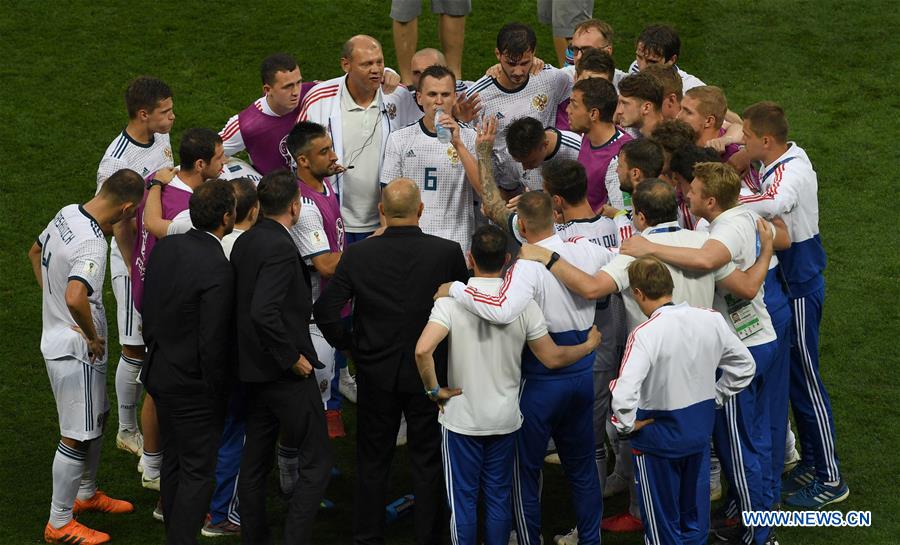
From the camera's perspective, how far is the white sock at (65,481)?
611cm

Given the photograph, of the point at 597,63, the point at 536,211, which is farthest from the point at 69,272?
the point at 597,63

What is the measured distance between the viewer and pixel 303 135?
6.33m

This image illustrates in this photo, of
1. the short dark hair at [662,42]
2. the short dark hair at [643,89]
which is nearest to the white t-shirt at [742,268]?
the short dark hair at [643,89]

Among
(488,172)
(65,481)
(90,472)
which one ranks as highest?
(488,172)

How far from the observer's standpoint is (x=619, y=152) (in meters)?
6.16

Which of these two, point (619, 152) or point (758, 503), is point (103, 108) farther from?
point (758, 503)

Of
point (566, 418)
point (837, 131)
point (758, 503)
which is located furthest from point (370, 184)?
point (837, 131)

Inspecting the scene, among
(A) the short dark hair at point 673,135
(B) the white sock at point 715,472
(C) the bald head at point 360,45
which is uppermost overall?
(C) the bald head at point 360,45

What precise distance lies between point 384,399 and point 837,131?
6647mm

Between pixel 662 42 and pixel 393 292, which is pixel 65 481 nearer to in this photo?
pixel 393 292

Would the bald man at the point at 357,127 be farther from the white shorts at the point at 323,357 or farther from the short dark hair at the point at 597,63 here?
the short dark hair at the point at 597,63

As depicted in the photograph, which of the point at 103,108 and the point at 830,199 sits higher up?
the point at 103,108

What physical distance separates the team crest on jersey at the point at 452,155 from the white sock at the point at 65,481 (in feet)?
8.30

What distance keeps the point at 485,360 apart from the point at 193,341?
1348mm
